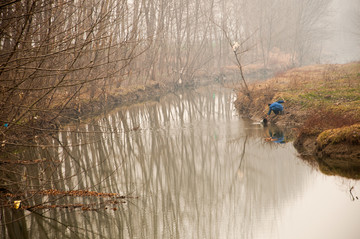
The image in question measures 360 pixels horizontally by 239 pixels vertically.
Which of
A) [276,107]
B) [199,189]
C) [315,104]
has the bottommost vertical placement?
[199,189]

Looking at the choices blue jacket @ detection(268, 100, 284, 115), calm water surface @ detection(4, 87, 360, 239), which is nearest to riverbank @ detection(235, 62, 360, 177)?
blue jacket @ detection(268, 100, 284, 115)

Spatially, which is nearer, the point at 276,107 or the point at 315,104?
the point at 315,104

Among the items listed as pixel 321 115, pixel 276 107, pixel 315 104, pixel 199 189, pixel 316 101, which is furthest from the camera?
pixel 276 107

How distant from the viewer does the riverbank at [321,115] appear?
9656mm

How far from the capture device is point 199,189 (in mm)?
9203

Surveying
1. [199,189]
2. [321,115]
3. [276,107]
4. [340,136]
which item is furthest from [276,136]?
[199,189]

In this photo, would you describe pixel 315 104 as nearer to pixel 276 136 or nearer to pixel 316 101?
pixel 316 101

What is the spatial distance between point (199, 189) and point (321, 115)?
4634mm

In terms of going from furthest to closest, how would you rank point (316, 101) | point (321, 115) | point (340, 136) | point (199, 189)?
point (316, 101) → point (321, 115) → point (340, 136) → point (199, 189)

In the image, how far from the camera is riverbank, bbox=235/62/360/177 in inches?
380

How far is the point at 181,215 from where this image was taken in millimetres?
7652

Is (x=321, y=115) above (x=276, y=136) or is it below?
above

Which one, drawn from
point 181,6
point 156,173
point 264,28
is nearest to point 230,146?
point 156,173

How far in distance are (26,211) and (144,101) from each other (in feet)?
65.5
